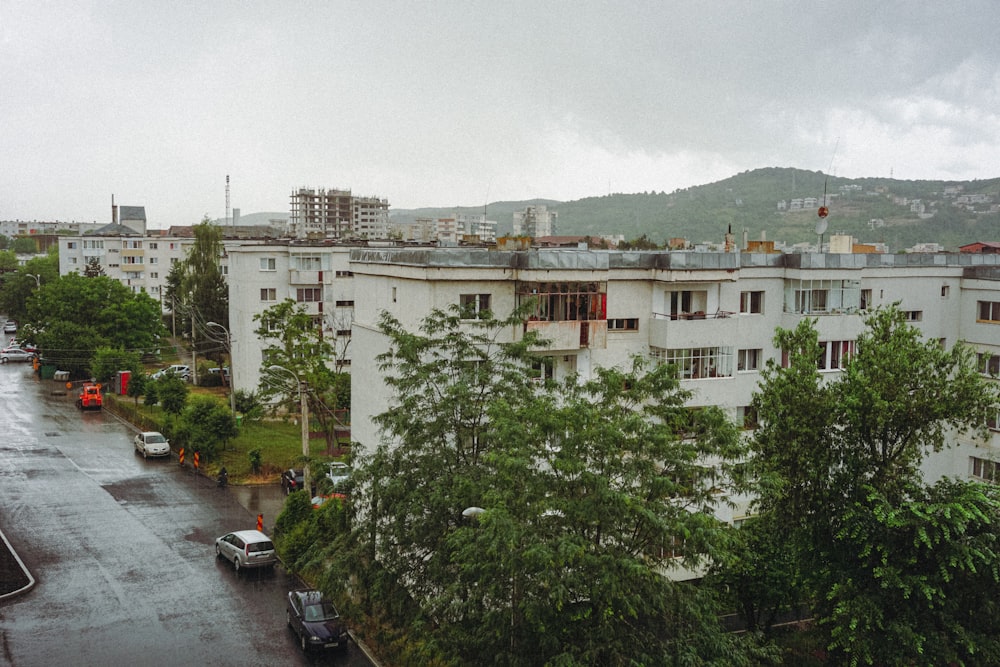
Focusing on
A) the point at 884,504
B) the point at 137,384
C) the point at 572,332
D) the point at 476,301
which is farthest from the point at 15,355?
the point at 884,504

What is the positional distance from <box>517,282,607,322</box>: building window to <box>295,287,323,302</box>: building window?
1195 inches

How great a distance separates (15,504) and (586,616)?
1137 inches

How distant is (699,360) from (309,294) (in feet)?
104

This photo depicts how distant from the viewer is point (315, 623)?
21.2 meters

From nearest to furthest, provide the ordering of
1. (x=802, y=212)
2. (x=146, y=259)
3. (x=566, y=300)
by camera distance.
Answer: (x=566, y=300), (x=146, y=259), (x=802, y=212)

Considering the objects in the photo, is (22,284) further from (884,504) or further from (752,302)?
(884,504)

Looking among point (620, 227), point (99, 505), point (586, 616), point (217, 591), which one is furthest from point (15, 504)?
point (620, 227)

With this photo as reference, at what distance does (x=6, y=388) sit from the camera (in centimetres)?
6103

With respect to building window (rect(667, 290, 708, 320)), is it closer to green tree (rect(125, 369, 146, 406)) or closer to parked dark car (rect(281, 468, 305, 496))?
parked dark car (rect(281, 468, 305, 496))

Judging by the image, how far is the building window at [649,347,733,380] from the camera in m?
25.9

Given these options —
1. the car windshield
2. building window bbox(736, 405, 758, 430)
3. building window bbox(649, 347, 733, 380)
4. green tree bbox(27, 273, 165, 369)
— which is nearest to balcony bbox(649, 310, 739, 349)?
building window bbox(649, 347, 733, 380)

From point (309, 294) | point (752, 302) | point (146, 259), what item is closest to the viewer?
point (752, 302)

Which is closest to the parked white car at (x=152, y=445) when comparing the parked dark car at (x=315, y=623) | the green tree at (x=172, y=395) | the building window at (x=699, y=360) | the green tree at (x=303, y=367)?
the green tree at (x=172, y=395)

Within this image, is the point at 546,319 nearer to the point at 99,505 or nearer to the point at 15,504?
the point at 99,505
